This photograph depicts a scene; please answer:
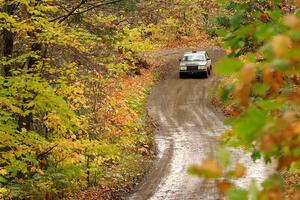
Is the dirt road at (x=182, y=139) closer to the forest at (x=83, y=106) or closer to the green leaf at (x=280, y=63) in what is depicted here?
the forest at (x=83, y=106)

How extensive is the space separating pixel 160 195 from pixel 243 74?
10.7 metres

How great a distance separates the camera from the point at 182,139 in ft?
60.8

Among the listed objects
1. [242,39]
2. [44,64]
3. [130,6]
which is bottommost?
[44,64]

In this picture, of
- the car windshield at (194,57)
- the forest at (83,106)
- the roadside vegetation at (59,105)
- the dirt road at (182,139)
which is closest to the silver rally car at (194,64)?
the car windshield at (194,57)

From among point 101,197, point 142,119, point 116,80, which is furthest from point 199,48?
point 101,197

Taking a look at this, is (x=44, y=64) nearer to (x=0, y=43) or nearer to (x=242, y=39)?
(x=0, y=43)

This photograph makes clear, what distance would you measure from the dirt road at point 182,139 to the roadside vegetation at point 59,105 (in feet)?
2.50

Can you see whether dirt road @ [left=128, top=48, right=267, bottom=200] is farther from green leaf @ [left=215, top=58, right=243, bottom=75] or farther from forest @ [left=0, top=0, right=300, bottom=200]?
green leaf @ [left=215, top=58, right=243, bottom=75]

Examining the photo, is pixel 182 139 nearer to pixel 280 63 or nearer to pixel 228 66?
pixel 228 66

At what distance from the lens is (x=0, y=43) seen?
11.3m

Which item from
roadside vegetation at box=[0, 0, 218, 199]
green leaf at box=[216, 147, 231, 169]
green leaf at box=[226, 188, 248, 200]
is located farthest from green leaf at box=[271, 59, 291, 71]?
roadside vegetation at box=[0, 0, 218, 199]

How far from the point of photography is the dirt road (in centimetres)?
1250

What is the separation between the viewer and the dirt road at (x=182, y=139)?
12500 millimetres

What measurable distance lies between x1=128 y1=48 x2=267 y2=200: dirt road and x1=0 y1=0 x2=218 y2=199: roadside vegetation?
761 mm
